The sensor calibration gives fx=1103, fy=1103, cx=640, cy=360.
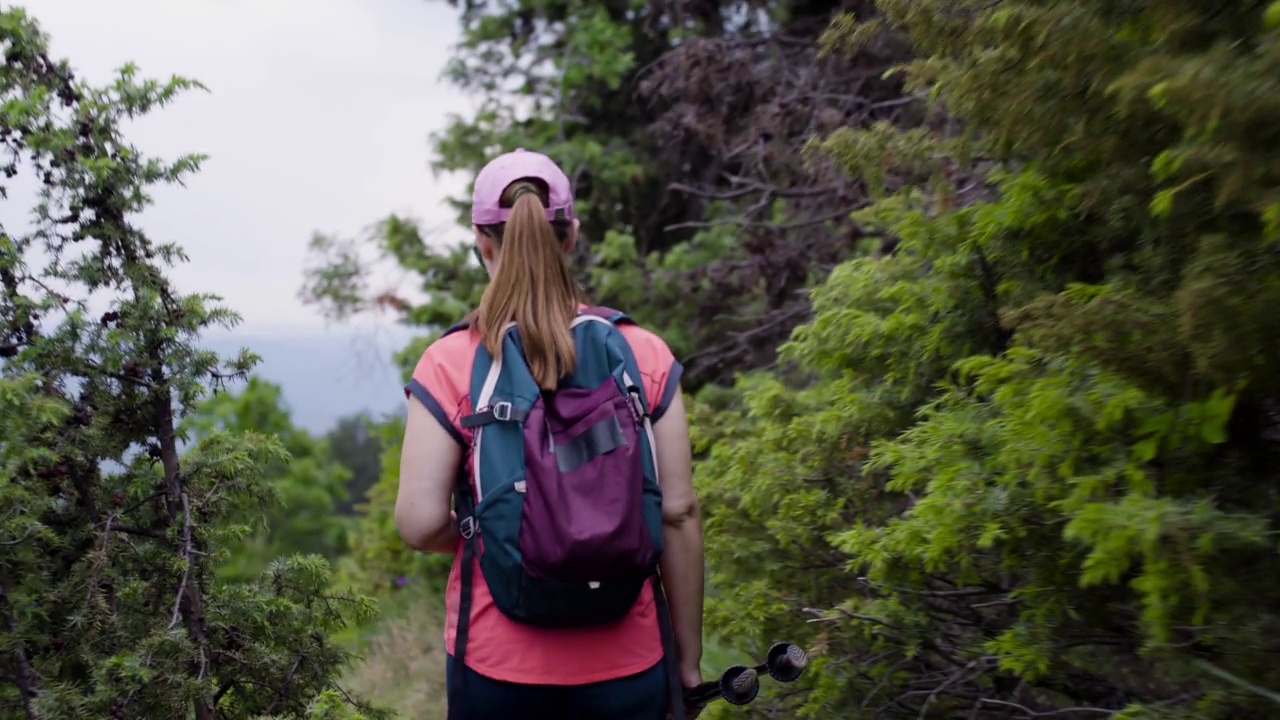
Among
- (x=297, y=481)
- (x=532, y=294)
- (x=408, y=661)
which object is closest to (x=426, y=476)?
(x=532, y=294)

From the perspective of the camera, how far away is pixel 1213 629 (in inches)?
73.7

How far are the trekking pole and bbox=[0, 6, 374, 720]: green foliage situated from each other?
84cm

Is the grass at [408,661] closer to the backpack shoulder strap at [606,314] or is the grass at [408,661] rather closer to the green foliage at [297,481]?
the backpack shoulder strap at [606,314]

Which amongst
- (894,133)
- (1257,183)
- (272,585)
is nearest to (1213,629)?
(1257,183)

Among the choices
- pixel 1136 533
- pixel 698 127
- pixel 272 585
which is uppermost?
pixel 698 127

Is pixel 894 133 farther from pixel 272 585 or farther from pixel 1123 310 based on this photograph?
pixel 272 585

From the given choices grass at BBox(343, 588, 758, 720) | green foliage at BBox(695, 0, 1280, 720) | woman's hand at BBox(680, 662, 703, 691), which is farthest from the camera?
grass at BBox(343, 588, 758, 720)

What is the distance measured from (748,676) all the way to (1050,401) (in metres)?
0.88

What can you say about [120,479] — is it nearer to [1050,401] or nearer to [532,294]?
[532,294]

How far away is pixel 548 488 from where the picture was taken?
2039mm

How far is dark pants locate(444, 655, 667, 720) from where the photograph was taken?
2174mm

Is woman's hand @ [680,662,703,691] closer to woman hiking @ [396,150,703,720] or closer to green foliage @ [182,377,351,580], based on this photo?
woman hiking @ [396,150,703,720]

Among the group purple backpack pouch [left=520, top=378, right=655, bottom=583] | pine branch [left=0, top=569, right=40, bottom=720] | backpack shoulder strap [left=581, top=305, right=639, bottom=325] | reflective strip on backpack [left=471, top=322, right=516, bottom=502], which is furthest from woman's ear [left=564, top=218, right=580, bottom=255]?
pine branch [left=0, top=569, right=40, bottom=720]

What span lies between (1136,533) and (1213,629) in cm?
33
